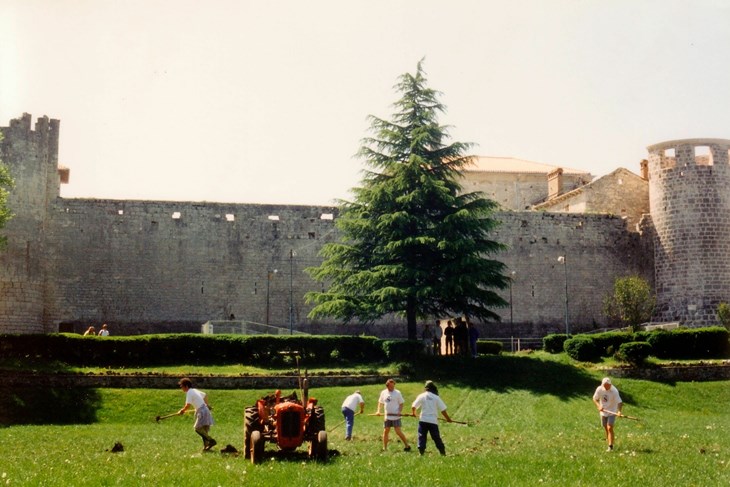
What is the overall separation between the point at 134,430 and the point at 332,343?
9.92 metres

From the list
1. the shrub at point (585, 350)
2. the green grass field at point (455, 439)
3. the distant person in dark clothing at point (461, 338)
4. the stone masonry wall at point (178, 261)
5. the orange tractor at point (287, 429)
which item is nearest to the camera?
the green grass field at point (455, 439)

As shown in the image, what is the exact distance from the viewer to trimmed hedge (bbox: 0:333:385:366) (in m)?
25.2

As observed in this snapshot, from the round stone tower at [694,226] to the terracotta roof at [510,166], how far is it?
1514cm

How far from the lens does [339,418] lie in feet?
66.6

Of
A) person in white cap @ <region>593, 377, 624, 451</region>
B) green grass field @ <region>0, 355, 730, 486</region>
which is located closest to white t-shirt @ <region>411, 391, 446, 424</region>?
green grass field @ <region>0, 355, 730, 486</region>

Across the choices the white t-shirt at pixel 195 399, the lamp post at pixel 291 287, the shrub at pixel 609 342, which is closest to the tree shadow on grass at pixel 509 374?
the shrub at pixel 609 342

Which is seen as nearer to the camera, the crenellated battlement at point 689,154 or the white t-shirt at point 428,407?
the white t-shirt at point 428,407

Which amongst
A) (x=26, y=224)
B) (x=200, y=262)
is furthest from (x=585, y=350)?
(x=26, y=224)

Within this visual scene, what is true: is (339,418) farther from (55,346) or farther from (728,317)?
(728,317)

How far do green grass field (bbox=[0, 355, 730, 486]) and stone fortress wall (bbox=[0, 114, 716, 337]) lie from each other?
1209cm

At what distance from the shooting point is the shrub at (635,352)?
83.0ft

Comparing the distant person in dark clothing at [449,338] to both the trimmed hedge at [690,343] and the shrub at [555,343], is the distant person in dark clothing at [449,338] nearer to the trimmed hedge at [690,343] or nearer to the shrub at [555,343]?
the shrub at [555,343]

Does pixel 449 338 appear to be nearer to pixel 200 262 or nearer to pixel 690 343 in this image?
pixel 690 343

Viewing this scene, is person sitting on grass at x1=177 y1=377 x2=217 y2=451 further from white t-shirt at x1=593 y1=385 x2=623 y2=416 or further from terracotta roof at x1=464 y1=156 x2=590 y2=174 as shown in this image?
terracotta roof at x1=464 y1=156 x2=590 y2=174
